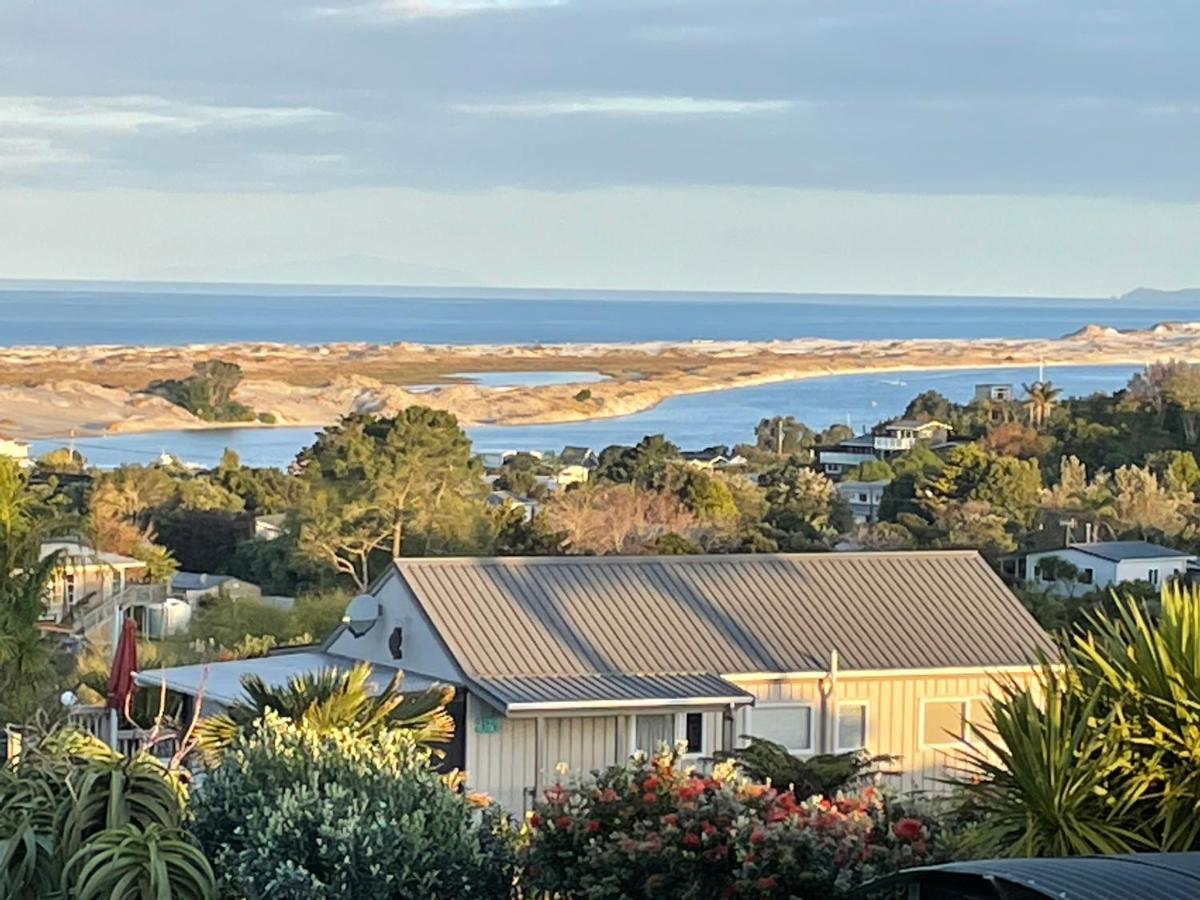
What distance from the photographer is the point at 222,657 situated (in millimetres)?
32156

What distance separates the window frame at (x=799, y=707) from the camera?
23.1 m

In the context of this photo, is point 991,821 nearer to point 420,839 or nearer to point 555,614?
point 420,839

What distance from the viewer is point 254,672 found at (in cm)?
2291

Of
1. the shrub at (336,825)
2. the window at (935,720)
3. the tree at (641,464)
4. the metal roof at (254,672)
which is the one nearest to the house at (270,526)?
the tree at (641,464)

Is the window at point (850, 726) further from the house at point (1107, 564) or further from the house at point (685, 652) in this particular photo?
the house at point (1107, 564)

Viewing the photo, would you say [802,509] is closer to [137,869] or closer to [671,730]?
[671,730]

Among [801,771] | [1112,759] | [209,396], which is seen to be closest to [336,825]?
[801,771]

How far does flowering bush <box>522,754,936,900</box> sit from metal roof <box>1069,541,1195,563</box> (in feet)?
122

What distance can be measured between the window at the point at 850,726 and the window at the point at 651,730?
6.84ft

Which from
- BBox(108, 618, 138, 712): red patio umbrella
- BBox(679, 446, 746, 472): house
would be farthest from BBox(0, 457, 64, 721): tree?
BBox(679, 446, 746, 472): house

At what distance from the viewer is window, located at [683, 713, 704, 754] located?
73.4ft

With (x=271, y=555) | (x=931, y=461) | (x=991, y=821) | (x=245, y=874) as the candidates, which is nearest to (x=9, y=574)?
(x=245, y=874)

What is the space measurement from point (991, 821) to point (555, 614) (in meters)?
12.2

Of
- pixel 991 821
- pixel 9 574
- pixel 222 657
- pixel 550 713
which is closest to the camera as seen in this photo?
pixel 991 821
